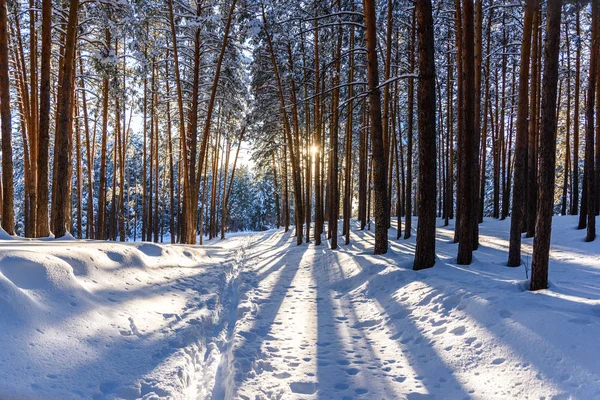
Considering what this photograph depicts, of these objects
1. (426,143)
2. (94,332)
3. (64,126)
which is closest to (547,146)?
(426,143)

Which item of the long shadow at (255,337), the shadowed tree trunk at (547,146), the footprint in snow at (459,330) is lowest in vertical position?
the long shadow at (255,337)

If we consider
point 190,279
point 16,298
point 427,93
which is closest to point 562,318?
point 427,93

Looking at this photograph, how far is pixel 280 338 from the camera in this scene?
4.25m

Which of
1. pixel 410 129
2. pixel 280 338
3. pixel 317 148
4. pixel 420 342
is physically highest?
pixel 410 129

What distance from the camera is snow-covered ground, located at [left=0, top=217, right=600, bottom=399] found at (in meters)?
2.71

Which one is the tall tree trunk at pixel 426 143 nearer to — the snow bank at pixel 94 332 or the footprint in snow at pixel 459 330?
the footprint in snow at pixel 459 330

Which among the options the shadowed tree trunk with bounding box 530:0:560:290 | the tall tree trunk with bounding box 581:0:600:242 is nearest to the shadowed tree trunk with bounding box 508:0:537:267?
the shadowed tree trunk with bounding box 530:0:560:290

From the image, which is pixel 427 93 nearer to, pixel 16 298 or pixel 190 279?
pixel 190 279

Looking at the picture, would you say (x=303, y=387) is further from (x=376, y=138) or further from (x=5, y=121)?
(x=5, y=121)

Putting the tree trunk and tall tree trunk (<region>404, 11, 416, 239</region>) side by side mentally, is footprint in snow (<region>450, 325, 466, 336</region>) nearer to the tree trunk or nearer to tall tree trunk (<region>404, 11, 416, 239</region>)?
tall tree trunk (<region>404, 11, 416, 239</region>)

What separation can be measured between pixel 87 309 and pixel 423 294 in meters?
4.59

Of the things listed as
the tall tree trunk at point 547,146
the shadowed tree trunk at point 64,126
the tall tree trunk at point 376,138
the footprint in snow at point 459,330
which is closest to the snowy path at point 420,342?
the footprint in snow at point 459,330

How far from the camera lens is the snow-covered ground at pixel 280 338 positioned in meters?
2.71

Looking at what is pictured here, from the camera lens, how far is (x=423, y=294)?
4992 mm
